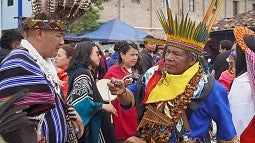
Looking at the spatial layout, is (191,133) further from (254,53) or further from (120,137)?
(120,137)

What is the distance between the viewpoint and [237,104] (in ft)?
13.4

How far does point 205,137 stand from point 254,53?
0.91 meters

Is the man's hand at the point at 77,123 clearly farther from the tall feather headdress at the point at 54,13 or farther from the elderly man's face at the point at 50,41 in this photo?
the tall feather headdress at the point at 54,13

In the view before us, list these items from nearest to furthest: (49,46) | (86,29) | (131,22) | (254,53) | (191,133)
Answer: (49,46) < (191,133) < (254,53) < (86,29) < (131,22)

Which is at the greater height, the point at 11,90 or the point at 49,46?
the point at 49,46

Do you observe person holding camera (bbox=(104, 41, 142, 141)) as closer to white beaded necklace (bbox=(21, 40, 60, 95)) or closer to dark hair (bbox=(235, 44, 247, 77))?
dark hair (bbox=(235, 44, 247, 77))

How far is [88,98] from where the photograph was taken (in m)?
4.96

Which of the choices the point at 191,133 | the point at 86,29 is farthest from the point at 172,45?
the point at 86,29

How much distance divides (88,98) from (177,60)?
157 cm

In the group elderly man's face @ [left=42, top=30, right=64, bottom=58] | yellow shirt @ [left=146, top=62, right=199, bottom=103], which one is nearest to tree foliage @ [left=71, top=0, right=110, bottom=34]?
yellow shirt @ [left=146, top=62, right=199, bottom=103]

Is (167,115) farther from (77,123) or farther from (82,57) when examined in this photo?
(82,57)

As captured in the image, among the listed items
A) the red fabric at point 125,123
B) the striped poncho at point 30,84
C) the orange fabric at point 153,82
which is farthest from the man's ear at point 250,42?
the red fabric at point 125,123

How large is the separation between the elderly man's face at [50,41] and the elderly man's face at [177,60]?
2.88ft

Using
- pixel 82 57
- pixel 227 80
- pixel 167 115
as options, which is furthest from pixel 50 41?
pixel 227 80
